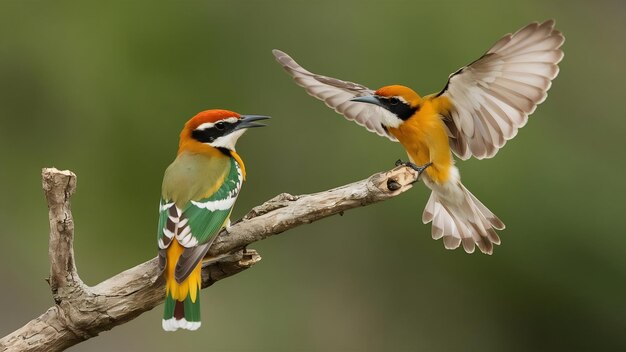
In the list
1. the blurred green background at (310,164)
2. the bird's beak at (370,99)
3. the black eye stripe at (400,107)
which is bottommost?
A: the blurred green background at (310,164)

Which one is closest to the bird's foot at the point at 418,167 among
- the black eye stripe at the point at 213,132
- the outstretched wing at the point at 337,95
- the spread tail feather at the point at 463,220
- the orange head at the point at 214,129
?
the spread tail feather at the point at 463,220

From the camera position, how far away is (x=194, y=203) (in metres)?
5.55

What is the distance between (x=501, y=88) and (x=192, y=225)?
1.75m

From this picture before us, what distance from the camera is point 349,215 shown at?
11.0 metres

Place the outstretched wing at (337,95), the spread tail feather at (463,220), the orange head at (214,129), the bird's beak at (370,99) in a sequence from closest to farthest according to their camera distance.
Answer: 1. the bird's beak at (370,99)
2. the orange head at (214,129)
3. the spread tail feather at (463,220)
4. the outstretched wing at (337,95)

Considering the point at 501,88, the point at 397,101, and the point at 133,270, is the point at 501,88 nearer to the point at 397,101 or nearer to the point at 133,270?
the point at 397,101

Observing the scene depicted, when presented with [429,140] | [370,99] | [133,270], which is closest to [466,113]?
[429,140]

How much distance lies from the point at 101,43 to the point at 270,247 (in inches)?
109

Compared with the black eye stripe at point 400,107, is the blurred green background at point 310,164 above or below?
below

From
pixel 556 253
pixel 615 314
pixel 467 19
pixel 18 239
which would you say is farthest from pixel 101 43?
pixel 615 314

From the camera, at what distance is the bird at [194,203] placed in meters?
5.27

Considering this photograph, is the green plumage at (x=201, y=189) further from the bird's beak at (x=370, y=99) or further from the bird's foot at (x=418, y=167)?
the bird's foot at (x=418, y=167)

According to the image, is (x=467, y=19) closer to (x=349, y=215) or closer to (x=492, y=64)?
(x=349, y=215)

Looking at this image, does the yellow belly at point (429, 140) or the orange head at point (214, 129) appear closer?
the yellow belly at point (429, 140)
